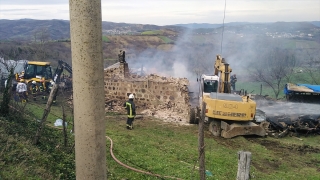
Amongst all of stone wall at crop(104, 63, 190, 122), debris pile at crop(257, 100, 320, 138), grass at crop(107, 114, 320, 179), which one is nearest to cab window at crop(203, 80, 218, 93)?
stone wall at crop(104, 63, 190, 122)

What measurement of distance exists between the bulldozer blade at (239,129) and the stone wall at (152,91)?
3.72 metres

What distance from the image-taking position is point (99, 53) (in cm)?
329

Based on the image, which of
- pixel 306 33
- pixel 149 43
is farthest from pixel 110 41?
pixel 306 33

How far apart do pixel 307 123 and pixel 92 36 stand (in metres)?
14.1

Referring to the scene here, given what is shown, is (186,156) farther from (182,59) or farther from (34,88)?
(182,59)

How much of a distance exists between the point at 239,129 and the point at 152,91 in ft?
22.6

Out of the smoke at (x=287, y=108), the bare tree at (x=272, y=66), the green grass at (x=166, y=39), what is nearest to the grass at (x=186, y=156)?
the smoke at (x=287, y=108)

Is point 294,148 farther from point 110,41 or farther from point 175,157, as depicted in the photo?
point 110,41

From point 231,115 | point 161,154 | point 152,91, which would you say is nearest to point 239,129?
point 231,115

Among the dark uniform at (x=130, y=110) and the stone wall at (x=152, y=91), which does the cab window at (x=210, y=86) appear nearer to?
the stone wall at (x=152, y=91)

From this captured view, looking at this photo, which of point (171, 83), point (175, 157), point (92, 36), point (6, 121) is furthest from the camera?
point (171, 83)

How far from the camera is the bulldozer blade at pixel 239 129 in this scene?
41.8 ft

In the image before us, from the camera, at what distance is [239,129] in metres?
12.8

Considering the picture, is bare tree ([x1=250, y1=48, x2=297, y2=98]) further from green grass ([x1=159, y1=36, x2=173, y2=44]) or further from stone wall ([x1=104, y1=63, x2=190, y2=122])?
green grass ([x1=159, y1=36, x2=173, y2=44])
